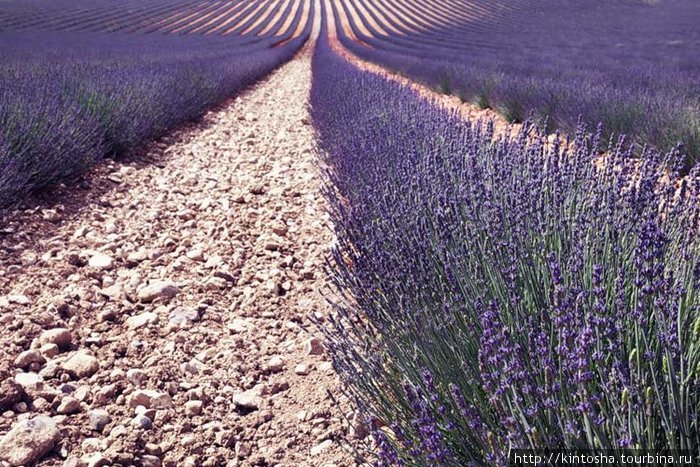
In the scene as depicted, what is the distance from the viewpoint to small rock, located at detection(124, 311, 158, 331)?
8.30 feet

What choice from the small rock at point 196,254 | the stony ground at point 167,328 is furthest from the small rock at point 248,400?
the small rock at point 196,254

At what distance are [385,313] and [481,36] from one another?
25.9 meters

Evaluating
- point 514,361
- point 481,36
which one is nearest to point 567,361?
point 514,361

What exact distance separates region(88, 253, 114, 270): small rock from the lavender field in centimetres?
3

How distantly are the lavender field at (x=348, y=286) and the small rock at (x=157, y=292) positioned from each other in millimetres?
45

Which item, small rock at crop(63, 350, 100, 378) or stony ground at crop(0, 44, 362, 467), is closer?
stony ground at crop(0, 44, 362, 467)

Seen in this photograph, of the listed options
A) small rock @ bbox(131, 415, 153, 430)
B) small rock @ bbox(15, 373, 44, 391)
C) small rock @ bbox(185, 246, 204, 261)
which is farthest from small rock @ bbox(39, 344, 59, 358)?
small rock @ bbox(185, 246, 204, 261)

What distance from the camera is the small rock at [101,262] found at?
3061 mm

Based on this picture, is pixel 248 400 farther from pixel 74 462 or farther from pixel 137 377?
pixel 74 462

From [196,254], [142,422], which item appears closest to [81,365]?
[142,422]

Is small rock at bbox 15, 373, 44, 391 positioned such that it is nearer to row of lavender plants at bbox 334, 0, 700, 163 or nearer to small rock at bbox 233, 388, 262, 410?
small rock at bbox 233, 388, 262, 410

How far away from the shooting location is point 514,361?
1101 millimetres

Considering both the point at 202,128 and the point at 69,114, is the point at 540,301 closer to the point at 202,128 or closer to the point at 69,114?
the point at 69,114

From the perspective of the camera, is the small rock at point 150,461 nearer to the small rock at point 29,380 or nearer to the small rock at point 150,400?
the small rock at point 150,400
